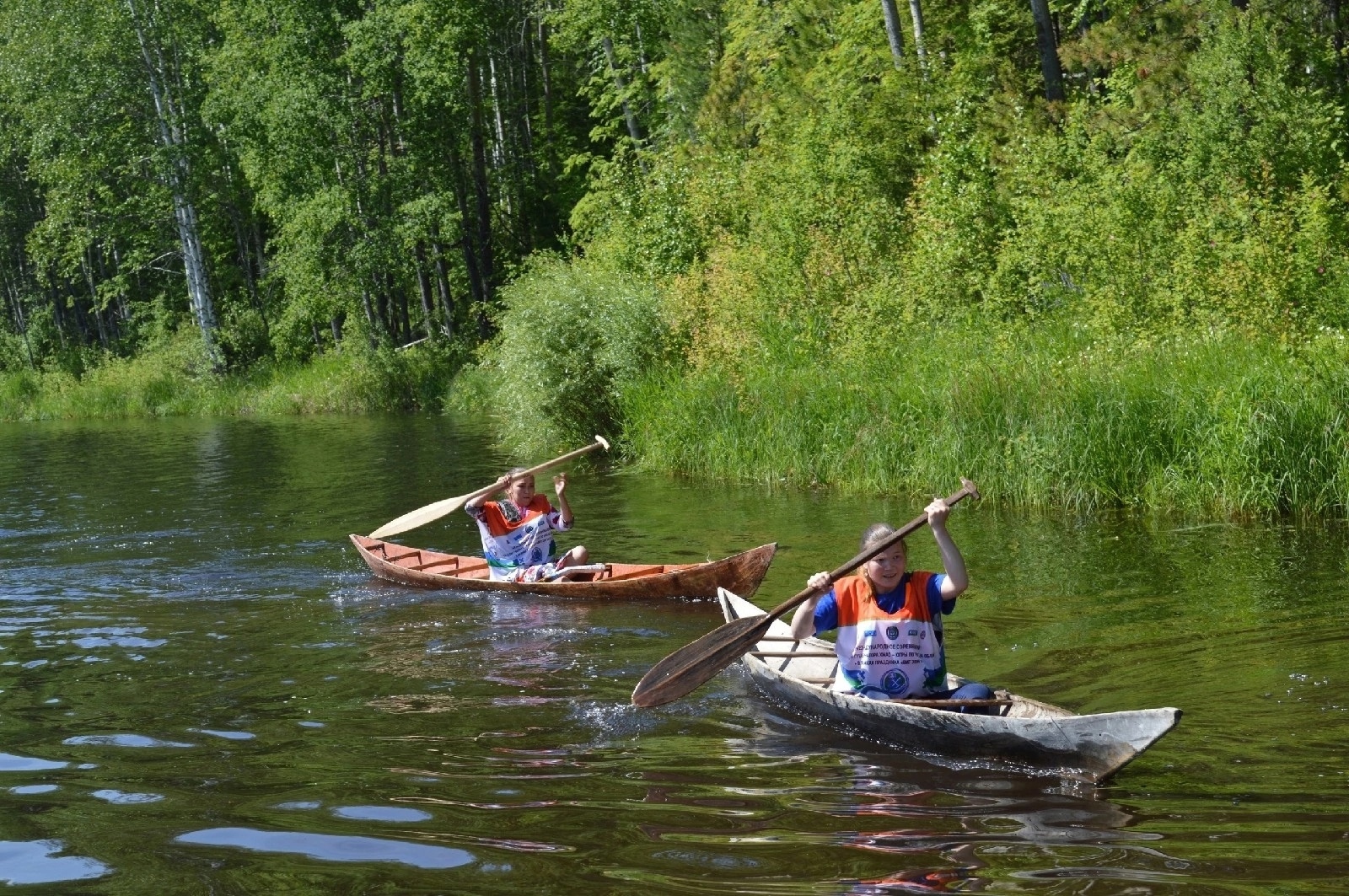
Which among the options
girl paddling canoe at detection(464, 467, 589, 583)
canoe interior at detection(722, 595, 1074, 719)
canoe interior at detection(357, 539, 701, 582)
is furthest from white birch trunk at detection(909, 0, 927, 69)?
canoe interior at detection(722, 595, 1074, 719)

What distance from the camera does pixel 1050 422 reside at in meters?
14.2

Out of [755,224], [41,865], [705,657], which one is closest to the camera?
[41,865]

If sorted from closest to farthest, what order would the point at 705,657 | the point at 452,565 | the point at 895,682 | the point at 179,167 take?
the point at 895,682 → the point at 705,657 → the point at 452,565 → the point at 179,167

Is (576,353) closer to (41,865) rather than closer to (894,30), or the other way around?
(894,30)

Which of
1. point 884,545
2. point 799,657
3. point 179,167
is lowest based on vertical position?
point 799,657

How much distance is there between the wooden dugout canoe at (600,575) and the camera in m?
11.7

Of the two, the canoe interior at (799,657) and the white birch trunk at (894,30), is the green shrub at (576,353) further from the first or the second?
the canoe interior at (799,657)

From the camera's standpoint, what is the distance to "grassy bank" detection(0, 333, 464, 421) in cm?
3634

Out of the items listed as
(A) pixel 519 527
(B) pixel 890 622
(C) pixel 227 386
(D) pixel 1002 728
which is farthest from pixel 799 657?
A: (C) pixel 227 386

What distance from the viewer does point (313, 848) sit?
19.8 feet

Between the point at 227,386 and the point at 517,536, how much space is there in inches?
1202

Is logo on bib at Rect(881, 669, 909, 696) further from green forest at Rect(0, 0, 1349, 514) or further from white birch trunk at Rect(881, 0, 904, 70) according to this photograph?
white birch trunk at Rect(881, 0, 904, 70)

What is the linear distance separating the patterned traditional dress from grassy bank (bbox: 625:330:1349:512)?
164 inches

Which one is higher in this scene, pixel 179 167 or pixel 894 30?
pixel 179 167
